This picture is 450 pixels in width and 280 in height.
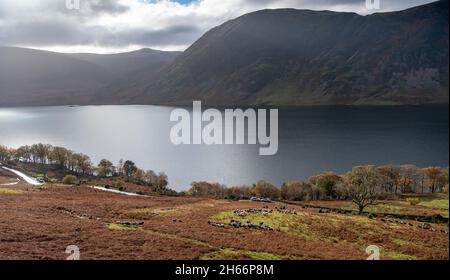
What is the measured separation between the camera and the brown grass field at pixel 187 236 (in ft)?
101

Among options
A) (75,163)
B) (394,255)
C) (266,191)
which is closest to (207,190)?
(266,191)

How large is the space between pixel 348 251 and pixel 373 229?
14481mm

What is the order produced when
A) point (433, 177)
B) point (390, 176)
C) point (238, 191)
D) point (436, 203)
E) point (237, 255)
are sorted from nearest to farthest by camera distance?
point (237, 255), point (436, 203), point (238, 191), point (433, 177), point (390, 176)

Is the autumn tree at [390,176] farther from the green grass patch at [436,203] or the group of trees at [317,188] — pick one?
the green grass patch at [436,203]

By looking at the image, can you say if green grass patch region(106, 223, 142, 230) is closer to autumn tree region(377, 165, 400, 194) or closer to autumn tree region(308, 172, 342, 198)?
autumn tree region(308, 172, 342, 198)

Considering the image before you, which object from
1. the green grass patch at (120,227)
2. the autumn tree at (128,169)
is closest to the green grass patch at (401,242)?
the green grass patch at (120,227)

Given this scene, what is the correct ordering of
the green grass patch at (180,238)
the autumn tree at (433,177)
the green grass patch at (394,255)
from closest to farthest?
the green grass patch at (394,255) → the green grass patch at (180,238) → the autumn tree at (433,177)

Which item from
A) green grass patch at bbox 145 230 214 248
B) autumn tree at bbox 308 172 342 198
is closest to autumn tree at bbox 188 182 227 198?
autumn tree at bbox 308 172 342 198

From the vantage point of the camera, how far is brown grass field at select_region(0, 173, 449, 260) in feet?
101

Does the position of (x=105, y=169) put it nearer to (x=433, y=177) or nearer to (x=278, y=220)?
(x=433, y=177)

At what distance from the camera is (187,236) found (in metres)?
37.7
